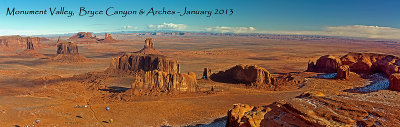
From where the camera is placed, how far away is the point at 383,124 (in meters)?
13.4

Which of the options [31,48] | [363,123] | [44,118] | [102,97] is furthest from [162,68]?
[31,48]

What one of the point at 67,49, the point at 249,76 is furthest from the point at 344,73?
the point at 67,49

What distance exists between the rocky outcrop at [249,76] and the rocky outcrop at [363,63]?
692 inches

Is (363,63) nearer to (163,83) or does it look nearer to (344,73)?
(344,73)

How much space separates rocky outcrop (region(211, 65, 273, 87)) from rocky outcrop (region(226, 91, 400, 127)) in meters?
25.3

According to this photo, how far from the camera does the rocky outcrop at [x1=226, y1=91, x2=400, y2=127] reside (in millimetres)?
13625

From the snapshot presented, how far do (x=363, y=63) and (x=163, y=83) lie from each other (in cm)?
4063

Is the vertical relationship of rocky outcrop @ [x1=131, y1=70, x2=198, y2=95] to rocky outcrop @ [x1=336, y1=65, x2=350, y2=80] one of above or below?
below

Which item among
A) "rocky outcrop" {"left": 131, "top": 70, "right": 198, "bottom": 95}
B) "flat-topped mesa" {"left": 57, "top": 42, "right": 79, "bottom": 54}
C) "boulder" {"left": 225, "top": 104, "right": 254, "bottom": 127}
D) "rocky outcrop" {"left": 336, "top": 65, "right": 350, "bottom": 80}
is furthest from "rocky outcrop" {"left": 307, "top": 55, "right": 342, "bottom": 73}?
"flat-topped mesa" {"left": 57, "top": 42, "right": 79, "bottom": 54}

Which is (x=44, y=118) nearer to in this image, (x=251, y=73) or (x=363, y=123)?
(x=363, y=123)

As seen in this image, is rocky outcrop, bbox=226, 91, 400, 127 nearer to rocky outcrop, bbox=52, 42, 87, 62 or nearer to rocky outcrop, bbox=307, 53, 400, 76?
rocky outcrop, bbox=307, 53, 400, 76

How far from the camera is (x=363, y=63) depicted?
164ft

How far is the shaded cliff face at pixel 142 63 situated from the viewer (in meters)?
51.6

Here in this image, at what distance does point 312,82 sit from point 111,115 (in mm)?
34064
